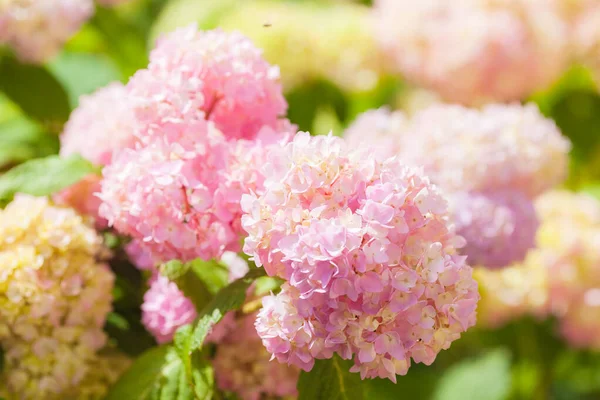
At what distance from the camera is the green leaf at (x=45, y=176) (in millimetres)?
589

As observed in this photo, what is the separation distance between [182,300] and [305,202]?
16 centimetres

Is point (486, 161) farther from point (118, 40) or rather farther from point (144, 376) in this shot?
point (118, 40)

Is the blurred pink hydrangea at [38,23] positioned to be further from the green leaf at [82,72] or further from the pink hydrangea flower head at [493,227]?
the pink hydrangea flower head at [493,227]

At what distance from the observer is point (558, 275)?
34.2 inches

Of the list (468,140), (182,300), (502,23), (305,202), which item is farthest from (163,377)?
(502,23)

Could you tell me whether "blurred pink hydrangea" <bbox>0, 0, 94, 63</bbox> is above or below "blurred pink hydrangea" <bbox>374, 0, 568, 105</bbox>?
above

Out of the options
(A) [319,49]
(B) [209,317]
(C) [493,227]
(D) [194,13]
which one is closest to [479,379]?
(C) [493,227]

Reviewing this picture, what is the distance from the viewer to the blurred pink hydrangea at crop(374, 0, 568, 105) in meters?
1.01

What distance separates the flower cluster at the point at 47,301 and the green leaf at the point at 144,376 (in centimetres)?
3

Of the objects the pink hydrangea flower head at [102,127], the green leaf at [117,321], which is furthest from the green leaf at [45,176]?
the green leaf at [117,321]

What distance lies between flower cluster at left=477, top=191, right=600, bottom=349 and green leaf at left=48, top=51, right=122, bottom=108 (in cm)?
55

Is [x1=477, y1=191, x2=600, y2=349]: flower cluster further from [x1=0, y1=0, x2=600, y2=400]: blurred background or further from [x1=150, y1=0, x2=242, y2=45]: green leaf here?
[x1=150, y1=0, x2=242, y2=45]: green leaf

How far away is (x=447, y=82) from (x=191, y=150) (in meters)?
0.59

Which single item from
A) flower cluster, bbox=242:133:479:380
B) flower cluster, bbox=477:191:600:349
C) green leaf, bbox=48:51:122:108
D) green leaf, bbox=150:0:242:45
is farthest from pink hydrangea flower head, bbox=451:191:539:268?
green leaf, bbox=150:0:242:45
